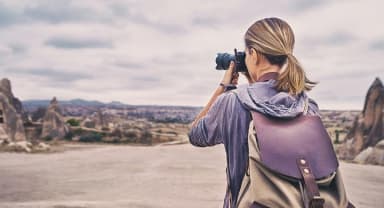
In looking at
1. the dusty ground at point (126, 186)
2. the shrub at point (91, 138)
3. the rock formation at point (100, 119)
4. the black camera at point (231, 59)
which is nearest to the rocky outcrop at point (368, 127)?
the dusty ground at point (126, 186)

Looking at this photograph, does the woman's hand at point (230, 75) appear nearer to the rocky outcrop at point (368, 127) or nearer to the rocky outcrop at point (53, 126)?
the rocky outcrop at point (368, 127)

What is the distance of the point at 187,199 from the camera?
6996mm

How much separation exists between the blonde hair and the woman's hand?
169 millimetres

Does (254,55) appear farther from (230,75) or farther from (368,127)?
(368,127)

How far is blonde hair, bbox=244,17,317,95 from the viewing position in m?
1.63

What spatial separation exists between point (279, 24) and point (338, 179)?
22.9 inches

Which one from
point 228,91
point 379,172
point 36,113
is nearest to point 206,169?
point 379,172

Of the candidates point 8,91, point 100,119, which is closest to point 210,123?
point 8,91

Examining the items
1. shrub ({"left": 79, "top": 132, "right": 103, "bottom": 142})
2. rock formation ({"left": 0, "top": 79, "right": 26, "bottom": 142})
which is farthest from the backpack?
shrub ({"left": 79, "top": 132, "right": 103, "bottom": 142})

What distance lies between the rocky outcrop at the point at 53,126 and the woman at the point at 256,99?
28012 mm

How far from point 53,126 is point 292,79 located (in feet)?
93.4

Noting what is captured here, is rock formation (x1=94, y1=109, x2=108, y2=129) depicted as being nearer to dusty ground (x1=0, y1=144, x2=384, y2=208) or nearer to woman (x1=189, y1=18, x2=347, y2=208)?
dusty ground (x1=0, y1=144, x2=384, y2=208)

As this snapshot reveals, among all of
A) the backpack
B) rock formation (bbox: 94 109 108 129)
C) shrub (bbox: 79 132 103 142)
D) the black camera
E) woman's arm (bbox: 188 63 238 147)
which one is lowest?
shrub (bbox: 79 132 103 142)

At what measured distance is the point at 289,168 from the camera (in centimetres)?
146
